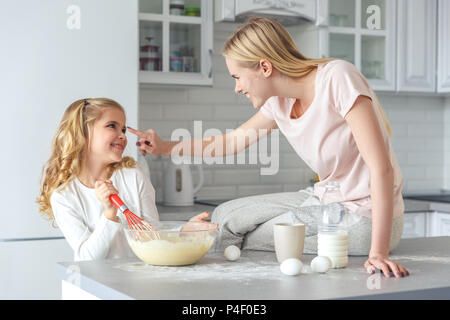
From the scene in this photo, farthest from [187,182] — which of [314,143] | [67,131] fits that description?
[314,143]

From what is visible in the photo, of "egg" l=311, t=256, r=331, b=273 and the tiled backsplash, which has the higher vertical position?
the tiled backsplash

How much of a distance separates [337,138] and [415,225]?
1.79m

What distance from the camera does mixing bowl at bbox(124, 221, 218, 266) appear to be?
1542 millimetres

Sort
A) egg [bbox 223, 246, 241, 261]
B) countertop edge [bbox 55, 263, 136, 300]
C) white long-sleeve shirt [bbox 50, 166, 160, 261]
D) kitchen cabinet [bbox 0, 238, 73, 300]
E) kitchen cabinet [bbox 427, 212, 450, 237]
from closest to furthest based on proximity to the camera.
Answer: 1. countertop edge [bbox 55, 263, 136, 300]
2. egg [bbox 223, 246, 241, 261]
3. white long-sleeve shirt [bbox 50, 166, 160, 261]
4. kitchen cabinet [bbox 0, 238, 73, 300]
5. kitchen cabinet [bbox 427, 212, 450, 237]

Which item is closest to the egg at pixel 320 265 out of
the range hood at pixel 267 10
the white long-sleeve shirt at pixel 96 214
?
the white long-sleeve shirt at pixel 96 214

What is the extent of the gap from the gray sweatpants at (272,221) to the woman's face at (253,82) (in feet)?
1.00

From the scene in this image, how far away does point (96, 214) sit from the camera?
2127 millimetres

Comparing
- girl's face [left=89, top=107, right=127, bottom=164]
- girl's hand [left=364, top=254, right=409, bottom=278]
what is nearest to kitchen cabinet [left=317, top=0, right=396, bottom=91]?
girl's face [left=89, top=107, right=127, bottom=164]

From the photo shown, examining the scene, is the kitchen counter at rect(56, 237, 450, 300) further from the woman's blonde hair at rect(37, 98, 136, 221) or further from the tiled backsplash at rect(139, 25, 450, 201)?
the tiled backsplash at rect(139, 25, 450, 201)

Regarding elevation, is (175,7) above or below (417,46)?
above

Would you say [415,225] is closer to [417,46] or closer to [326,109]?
[417,46]

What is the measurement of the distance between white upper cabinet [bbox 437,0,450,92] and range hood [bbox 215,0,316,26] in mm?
885

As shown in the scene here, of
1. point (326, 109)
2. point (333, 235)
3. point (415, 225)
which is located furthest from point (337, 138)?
point (415, 225)

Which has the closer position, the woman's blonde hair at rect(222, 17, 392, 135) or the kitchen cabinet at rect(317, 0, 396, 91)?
the woman's blonde hair at rect(222, 17, 392, 135)
